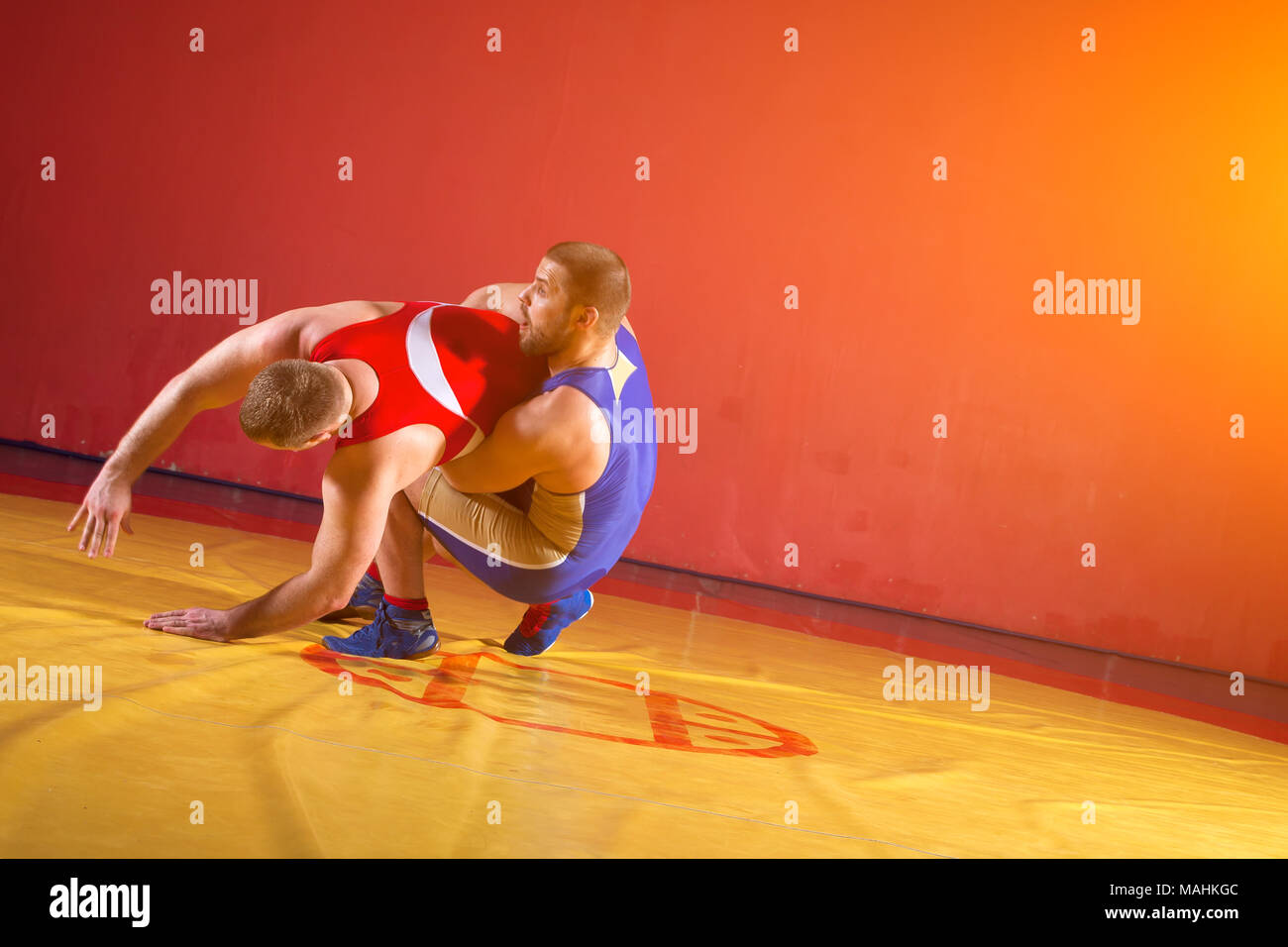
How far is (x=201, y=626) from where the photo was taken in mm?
1812

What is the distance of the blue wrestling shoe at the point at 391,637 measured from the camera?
1.98m

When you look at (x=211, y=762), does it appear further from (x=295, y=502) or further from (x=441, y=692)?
(x=295, y=502)

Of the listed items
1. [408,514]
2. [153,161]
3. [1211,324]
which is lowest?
[408,514]

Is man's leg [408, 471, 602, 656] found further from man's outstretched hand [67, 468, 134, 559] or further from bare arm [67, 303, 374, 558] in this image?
man's outstretched hand [67, 468, 134, 559]

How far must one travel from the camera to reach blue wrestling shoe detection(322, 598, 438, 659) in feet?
6.48

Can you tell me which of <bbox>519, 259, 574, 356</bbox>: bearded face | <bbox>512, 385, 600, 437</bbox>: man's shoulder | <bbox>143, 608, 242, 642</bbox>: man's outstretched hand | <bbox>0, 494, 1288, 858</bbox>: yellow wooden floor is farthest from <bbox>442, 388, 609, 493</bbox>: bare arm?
<bbox>143, 608, 242, 642</bbox>: man's outstretched hand

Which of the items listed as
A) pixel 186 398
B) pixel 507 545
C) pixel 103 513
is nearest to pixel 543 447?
pixel 507 545

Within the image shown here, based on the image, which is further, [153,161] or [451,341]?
[153,161]

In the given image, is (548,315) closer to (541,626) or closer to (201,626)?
(541,626)

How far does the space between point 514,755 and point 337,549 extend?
486mm

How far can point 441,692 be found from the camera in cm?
177

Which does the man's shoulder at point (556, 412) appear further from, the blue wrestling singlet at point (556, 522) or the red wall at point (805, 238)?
the red wall at point (805, 238)
